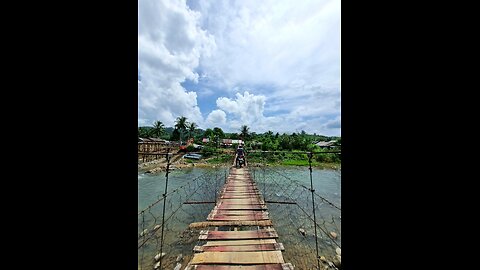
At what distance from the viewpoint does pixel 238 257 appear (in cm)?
223

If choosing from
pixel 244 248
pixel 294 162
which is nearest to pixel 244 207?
pixel 244 248

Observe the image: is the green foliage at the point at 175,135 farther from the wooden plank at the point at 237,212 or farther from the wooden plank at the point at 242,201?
the wooden plank at the point at 237,212

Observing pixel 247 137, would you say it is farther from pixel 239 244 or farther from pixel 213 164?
pixel 239 244

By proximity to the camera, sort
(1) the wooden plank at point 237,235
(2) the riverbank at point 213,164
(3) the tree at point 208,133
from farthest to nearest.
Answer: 1. (3) the tree at point 208,133
2. (2) the riverbank at point 213,164
3. (1) the wooden plank at point 237,235

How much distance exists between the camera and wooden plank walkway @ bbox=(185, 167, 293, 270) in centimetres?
211

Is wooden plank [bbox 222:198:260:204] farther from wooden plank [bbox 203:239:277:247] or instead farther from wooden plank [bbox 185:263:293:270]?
wooden plank [bbox 185:263:293:270]

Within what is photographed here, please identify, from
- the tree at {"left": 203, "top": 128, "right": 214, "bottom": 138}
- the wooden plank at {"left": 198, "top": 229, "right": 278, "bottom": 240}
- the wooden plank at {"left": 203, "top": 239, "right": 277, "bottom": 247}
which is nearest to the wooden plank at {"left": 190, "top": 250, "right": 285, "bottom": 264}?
the wooden plank at {"left": 203, "top": 239, "right": 277, "bottom": 247}

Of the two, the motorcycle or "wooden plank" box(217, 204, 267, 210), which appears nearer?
"wooden plank" box(217, 204, 267, 210)

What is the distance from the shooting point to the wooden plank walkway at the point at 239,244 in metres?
2.11

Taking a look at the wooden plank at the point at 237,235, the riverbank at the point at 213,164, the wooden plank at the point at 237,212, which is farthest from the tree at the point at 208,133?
the wooden plank at the point at 237,235
